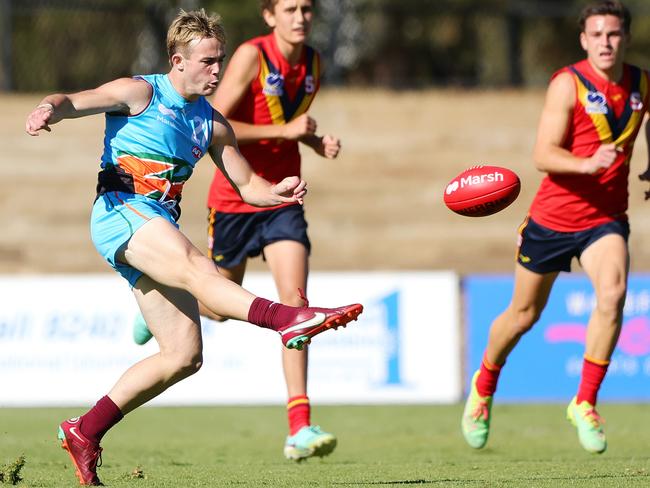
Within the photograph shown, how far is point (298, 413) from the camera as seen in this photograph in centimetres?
734

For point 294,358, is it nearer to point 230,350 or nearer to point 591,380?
point 591,380

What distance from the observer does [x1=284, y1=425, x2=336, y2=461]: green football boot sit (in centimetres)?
709

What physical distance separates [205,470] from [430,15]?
1665 centimetres

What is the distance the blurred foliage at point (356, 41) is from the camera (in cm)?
2100

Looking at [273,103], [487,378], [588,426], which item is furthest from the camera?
[487,378]

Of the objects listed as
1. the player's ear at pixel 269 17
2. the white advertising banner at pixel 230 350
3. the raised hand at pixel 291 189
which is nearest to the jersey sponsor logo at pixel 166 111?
the raised hand at pixel 291 189

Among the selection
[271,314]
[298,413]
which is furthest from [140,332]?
[271,314]

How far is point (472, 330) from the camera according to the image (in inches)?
496

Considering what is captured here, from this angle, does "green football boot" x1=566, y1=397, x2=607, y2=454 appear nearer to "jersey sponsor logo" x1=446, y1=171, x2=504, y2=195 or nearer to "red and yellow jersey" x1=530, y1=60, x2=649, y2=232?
"red and yellow jersey" x1=530, y1=60, x2=649, y2=232

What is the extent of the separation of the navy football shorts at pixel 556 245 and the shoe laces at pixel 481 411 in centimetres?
101

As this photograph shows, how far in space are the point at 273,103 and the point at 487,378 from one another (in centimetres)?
219

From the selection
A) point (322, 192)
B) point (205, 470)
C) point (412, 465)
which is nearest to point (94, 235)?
point (205, 470)

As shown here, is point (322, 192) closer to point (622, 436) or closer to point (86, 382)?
point (86, 382)

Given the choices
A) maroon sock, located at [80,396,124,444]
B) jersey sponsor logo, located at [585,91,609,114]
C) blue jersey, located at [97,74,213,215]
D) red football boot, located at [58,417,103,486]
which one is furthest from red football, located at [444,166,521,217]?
red football boot, located at [58,417,103,486]
